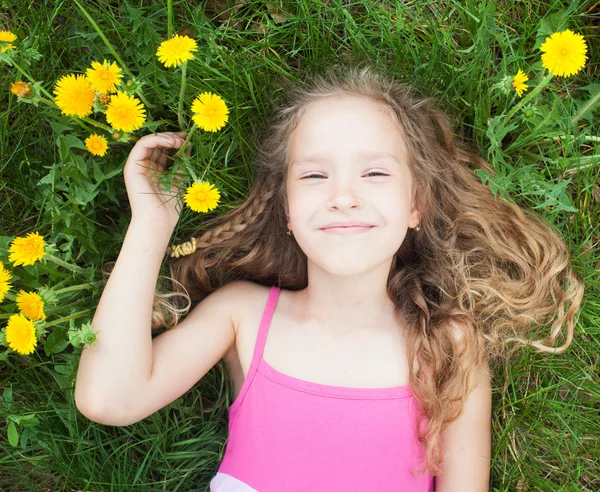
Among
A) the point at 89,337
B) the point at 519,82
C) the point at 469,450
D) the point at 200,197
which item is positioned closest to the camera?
the point at 89,337

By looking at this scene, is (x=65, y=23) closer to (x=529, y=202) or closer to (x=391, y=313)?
(x=391, y=313)

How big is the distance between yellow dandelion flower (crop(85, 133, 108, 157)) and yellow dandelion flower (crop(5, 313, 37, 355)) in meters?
0.61

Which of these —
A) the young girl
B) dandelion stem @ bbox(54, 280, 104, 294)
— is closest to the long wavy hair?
the young girl

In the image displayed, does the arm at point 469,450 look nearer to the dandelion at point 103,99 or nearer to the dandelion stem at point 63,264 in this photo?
the dandelion stem at point 63,264

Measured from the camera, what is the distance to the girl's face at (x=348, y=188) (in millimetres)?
2209

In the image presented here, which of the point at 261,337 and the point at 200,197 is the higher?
the point at 200,197

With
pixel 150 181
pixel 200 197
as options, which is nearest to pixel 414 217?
pixel 200 197

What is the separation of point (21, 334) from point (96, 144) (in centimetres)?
68

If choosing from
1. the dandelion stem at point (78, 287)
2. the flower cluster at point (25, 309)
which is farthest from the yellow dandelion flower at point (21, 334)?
the dandelion stem at point (78, 287)

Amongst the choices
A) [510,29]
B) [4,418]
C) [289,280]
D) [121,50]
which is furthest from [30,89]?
[510,29]

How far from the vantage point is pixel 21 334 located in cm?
207

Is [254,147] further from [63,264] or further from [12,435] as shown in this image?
[12,435]

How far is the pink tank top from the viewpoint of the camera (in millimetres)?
2434

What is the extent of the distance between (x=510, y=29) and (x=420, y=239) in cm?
95
